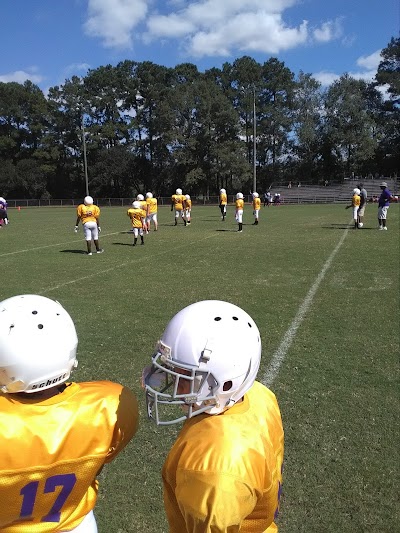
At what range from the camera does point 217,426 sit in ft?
5.65

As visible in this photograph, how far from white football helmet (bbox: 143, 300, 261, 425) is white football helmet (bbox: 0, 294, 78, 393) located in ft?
1.46

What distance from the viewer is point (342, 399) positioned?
4.73 meters

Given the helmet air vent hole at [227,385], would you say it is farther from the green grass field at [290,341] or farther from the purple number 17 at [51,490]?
the green grass field at [290,341]

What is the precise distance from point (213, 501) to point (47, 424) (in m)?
0.78

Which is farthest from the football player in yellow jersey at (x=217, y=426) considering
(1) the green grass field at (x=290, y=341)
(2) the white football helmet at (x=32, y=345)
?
(1) the green grass field at (x=290, y=341)

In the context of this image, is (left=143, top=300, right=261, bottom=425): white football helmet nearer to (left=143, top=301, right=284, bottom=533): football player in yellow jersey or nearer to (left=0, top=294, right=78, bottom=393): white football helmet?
(left=143, top=301, right=284, bottom=533): football player in yellow jersey

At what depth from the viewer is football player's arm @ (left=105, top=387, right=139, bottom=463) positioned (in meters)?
2.03

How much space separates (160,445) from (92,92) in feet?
254

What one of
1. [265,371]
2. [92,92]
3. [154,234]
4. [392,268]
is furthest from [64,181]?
[265,371]

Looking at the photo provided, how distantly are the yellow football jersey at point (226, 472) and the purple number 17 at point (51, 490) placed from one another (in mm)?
457

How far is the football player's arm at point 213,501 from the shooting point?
1.49 metres

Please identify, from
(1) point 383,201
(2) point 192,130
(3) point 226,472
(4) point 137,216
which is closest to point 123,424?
(3) point 226,472

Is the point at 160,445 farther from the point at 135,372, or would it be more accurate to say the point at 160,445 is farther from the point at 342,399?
the point at 342,399

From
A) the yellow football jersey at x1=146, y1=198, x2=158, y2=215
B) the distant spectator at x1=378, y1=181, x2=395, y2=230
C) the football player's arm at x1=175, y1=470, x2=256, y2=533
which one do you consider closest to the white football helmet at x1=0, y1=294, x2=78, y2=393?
the football player's arm at x1=175, y1=470, x2=256, y2=533
